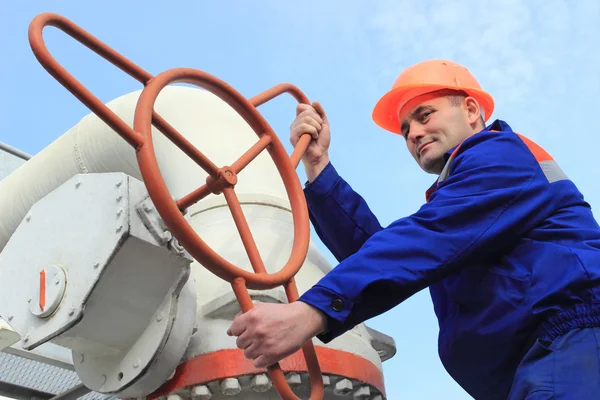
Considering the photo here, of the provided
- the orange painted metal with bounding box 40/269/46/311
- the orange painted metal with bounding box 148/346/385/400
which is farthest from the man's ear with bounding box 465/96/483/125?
the orange painted metal with bounding box 40/269/46/311

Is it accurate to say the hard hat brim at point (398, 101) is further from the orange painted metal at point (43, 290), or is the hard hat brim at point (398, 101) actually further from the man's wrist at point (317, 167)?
the orange painted metal at point (43, 290)

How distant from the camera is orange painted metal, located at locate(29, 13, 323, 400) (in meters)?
1.44

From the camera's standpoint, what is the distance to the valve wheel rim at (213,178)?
1.44m

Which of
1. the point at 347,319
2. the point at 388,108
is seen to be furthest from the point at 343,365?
the point at 388,108

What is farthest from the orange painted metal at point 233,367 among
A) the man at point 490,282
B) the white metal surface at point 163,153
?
the white metal surface at point 163,153

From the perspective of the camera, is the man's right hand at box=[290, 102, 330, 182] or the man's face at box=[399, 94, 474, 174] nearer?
the man's face at box=[399, 94, 474, 174]

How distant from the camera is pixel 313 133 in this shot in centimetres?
219

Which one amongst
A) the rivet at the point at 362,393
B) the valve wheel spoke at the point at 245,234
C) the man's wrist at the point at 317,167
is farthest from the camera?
the man's wrist at the point at 317,167

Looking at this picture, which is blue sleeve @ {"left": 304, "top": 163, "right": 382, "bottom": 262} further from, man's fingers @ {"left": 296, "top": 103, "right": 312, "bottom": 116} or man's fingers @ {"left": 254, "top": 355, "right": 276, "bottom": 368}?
man's fingers @ {"left": 254, "top": 355, "right": 276, "bottom": 368}

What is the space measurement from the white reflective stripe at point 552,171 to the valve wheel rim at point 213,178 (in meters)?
0.52

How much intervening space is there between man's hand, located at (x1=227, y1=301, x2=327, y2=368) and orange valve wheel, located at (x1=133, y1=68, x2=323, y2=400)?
0.04 metres

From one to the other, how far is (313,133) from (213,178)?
0.62 m

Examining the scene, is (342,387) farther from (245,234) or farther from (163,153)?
(163,153)

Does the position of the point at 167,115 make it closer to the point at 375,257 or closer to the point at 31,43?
the point at 31,43
